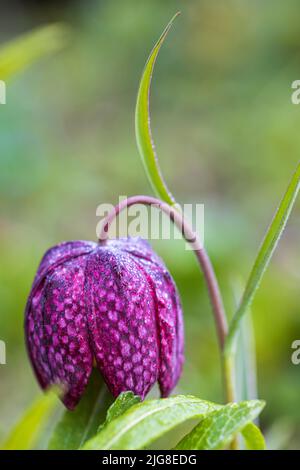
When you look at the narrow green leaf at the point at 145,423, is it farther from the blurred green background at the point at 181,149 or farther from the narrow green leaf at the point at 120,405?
the blurred green background at the point at 181,149

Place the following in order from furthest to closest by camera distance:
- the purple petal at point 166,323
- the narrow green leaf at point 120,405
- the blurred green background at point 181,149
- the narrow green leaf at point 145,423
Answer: the blurred green background at point 181,149 < the purple petal at point 166,323 < the narrow green leaf at point 120,405 < the narrow green leaf at point 145,423

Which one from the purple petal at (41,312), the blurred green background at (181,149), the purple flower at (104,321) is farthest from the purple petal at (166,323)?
the blurred green background at (181,149)

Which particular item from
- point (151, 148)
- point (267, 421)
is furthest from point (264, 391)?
point (151, 148)

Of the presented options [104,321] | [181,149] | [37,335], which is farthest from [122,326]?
[181,149]

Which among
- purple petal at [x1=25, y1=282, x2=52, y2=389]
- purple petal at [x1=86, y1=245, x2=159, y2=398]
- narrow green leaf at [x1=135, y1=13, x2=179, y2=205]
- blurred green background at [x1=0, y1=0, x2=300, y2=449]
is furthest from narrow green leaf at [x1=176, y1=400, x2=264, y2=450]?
blurred green background at [x1=0, y1=0, x2=300, y2=449]

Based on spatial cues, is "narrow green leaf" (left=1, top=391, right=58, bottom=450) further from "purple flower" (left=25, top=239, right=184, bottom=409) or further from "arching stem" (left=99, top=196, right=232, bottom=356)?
"arching stem" (left=99, top=196, right=232, bottom=356)

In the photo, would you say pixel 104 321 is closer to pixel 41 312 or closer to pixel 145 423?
pixel 41 312

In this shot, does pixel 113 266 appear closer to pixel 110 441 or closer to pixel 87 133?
pixel 110 441
